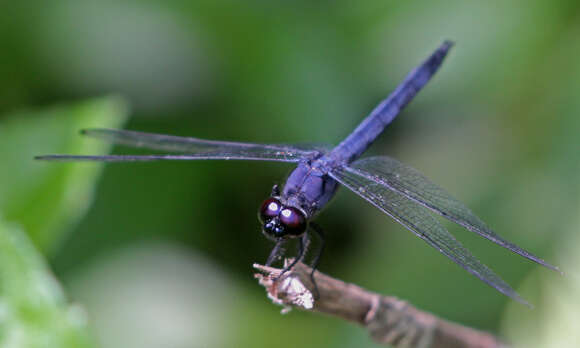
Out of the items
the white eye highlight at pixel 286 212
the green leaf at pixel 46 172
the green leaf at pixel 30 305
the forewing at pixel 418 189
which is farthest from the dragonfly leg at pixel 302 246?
the green leaf at pixel 46 172

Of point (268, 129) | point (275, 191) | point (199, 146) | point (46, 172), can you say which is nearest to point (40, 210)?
point (46, 172)

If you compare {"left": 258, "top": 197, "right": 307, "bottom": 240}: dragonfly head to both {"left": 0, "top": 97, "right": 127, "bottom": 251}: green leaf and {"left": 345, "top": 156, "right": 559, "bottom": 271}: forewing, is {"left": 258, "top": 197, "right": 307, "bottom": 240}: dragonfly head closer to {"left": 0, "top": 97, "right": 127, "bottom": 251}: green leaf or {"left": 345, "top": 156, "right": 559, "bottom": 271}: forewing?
{"left": 345, "top": 156, "right": 559, "bottom": 271}: forewing

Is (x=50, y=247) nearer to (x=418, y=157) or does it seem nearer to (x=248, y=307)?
(x=248, y=307)

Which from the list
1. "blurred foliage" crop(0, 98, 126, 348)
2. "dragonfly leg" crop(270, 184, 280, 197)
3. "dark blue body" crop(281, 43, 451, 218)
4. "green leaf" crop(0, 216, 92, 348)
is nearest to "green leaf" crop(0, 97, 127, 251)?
"blurred foliage" crop(0, 98, 126, 348)

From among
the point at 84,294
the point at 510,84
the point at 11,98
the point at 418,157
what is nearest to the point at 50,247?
the point at 84,294

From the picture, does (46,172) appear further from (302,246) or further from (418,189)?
(418,189)

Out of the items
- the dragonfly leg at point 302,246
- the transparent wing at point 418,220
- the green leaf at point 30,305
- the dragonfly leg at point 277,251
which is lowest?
the green leaf at point 30,305

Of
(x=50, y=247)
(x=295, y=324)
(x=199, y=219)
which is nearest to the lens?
(x=50, y=247)

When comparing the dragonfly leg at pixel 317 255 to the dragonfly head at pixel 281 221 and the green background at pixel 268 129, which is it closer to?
the dragonfly head at pixel 281 221
